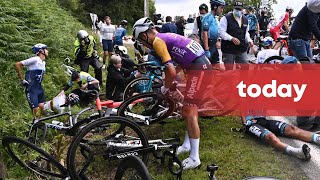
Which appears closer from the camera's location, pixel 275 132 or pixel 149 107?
pixel 275 132

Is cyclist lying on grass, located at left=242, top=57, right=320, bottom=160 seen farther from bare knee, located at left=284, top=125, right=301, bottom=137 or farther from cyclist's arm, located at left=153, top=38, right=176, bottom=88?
cyclist's arm, located at left=153, top=38, right=176, bottom=88

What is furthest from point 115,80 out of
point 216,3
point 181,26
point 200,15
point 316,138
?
point 181,26

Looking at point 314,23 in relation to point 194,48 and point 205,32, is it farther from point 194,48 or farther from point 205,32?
point 194,48

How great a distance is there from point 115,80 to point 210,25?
2.36m

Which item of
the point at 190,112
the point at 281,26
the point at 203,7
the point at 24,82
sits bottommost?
the point at 190,112

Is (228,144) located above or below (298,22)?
below

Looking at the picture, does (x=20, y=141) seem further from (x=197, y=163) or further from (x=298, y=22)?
(x=298, y=22)

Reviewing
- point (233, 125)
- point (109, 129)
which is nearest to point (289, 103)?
point (233, 125)

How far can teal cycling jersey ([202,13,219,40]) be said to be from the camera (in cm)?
777

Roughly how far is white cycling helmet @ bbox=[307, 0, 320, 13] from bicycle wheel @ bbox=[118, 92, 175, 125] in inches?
114

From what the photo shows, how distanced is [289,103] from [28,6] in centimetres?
988

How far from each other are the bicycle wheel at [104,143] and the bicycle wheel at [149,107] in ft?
2.49

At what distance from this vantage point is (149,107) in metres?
5.75

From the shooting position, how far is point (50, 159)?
4535 millimetres
